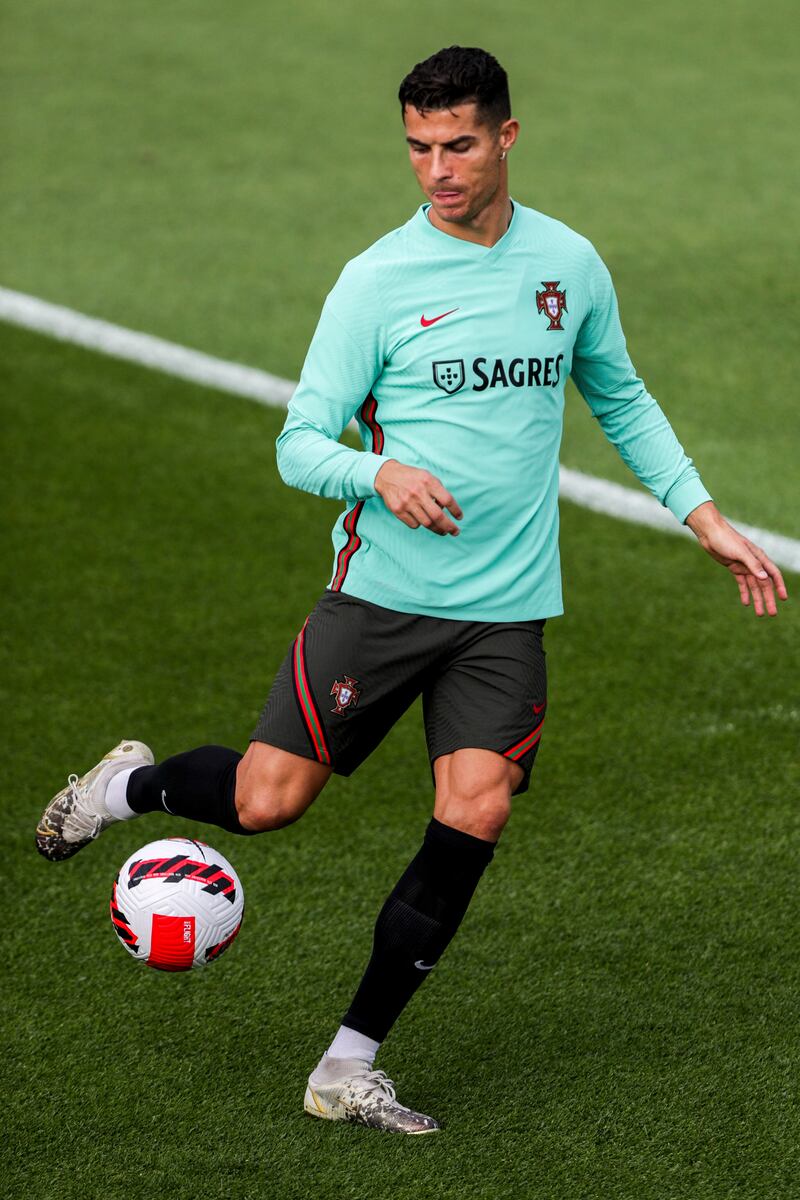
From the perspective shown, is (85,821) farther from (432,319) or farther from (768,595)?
(768,595)

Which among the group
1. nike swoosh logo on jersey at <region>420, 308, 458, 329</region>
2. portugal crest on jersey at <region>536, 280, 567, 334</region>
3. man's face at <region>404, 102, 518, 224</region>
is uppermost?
man's face at <region>404, 102, 518, 224</region>

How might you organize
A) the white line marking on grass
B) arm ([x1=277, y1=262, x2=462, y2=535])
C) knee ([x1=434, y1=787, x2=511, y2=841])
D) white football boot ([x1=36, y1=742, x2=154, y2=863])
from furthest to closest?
the white line marking on grass → white football boot ([x1=36, y1=742, x2=154, y2=863]) → knee ([x1=434, y1=787, x2=511, y2=841]) → arm ([x1=277, y1=262, x2=462, y2=535])

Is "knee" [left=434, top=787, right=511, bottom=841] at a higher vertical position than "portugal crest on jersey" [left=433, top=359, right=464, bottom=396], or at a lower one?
lower

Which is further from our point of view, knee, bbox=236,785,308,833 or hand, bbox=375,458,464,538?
knee, bbox=236,785,308,833

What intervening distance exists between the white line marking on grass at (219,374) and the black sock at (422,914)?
4123mm

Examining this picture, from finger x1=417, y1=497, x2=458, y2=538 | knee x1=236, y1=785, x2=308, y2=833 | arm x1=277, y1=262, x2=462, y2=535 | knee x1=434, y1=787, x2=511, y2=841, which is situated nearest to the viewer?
finger x1=417, y1=497, x2=458, y2=538

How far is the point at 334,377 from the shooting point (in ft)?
14.0

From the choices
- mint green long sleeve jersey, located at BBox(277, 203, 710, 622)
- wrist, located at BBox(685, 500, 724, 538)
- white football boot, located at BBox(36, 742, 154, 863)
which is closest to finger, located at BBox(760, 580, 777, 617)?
wrist, located at BBox(685, 500, 724, 538)

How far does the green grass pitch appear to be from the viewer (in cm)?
432

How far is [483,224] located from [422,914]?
65.0 inches

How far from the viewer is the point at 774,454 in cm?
923

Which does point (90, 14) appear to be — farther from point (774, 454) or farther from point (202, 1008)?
point (202, 1008)

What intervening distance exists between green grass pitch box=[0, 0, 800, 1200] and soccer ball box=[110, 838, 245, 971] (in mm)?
303

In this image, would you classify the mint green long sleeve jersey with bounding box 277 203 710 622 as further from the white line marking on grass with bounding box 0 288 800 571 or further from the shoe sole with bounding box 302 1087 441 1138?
the white line marking on grass with bounding box 0 288 800 571
